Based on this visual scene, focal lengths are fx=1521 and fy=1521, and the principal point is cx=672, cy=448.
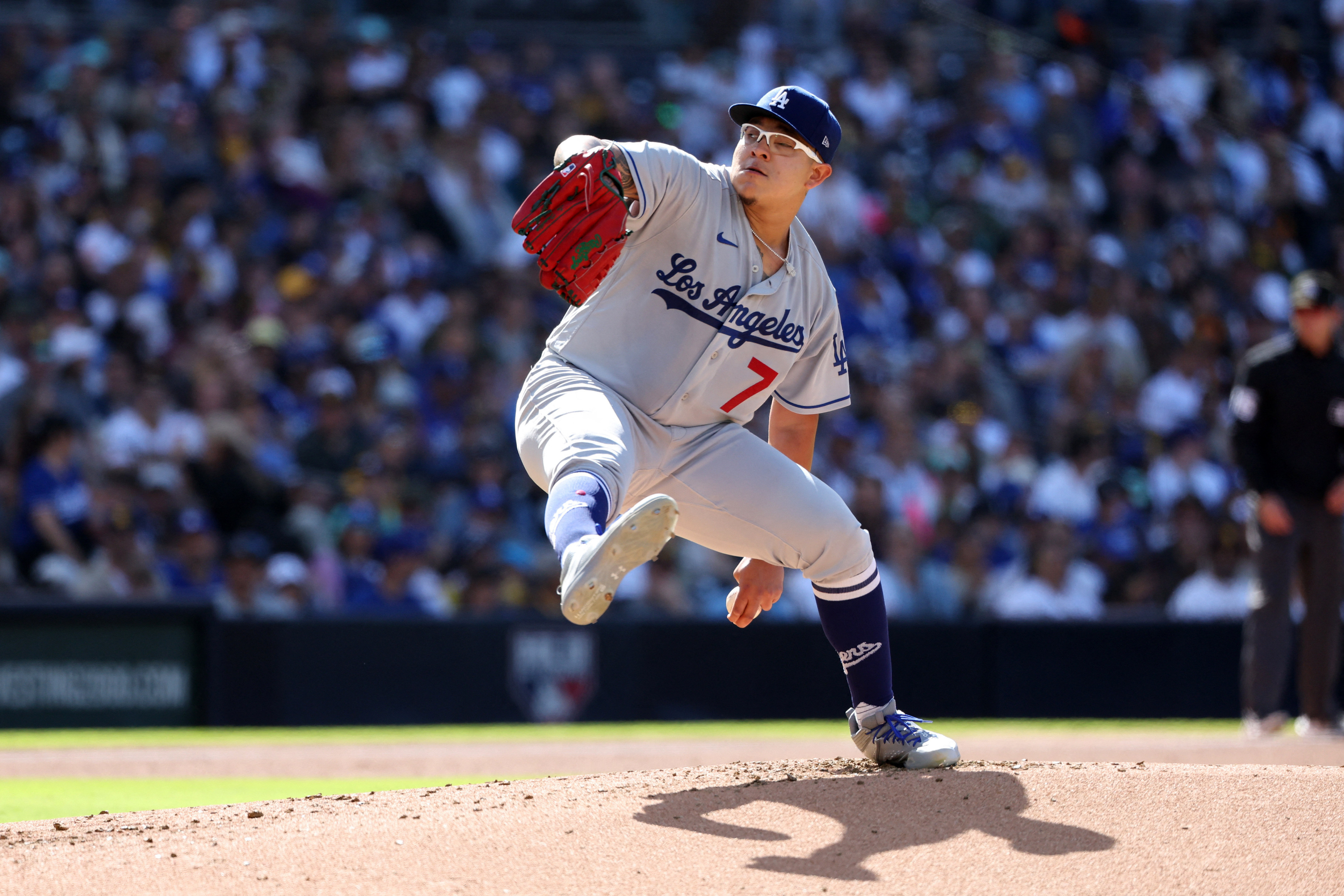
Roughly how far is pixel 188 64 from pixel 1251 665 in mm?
9411

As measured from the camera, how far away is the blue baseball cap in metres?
4.29

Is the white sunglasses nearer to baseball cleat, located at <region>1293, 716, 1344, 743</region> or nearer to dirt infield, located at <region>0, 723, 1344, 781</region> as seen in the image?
dirt infield, located at <region>0, 723, 1344, 781</region>

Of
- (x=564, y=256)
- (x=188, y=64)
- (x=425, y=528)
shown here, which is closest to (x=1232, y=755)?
(x=564, y=256)

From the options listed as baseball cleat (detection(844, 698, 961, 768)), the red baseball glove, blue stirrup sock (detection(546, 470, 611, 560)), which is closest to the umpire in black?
baseball cleat (detection(844, 698, 961, 768))

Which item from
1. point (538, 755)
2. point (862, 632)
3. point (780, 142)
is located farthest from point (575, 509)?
point (538, 755)

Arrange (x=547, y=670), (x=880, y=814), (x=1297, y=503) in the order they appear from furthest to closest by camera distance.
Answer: (x=547, y=670)
(x=1297, y=503)
(x=880, y=814)

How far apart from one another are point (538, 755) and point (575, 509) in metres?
3.59

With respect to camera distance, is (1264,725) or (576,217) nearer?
(576,217)

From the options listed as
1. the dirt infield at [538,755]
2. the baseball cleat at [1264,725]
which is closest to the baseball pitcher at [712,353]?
the dirt infield at [538,755]

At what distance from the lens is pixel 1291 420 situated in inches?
295

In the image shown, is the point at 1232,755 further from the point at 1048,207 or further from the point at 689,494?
the point at 1048,207

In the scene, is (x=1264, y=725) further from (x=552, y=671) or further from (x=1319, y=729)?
(x=552, y=671)

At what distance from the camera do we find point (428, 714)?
28.8 feet

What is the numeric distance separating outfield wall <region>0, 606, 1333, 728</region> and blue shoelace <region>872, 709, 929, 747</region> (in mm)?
4456
